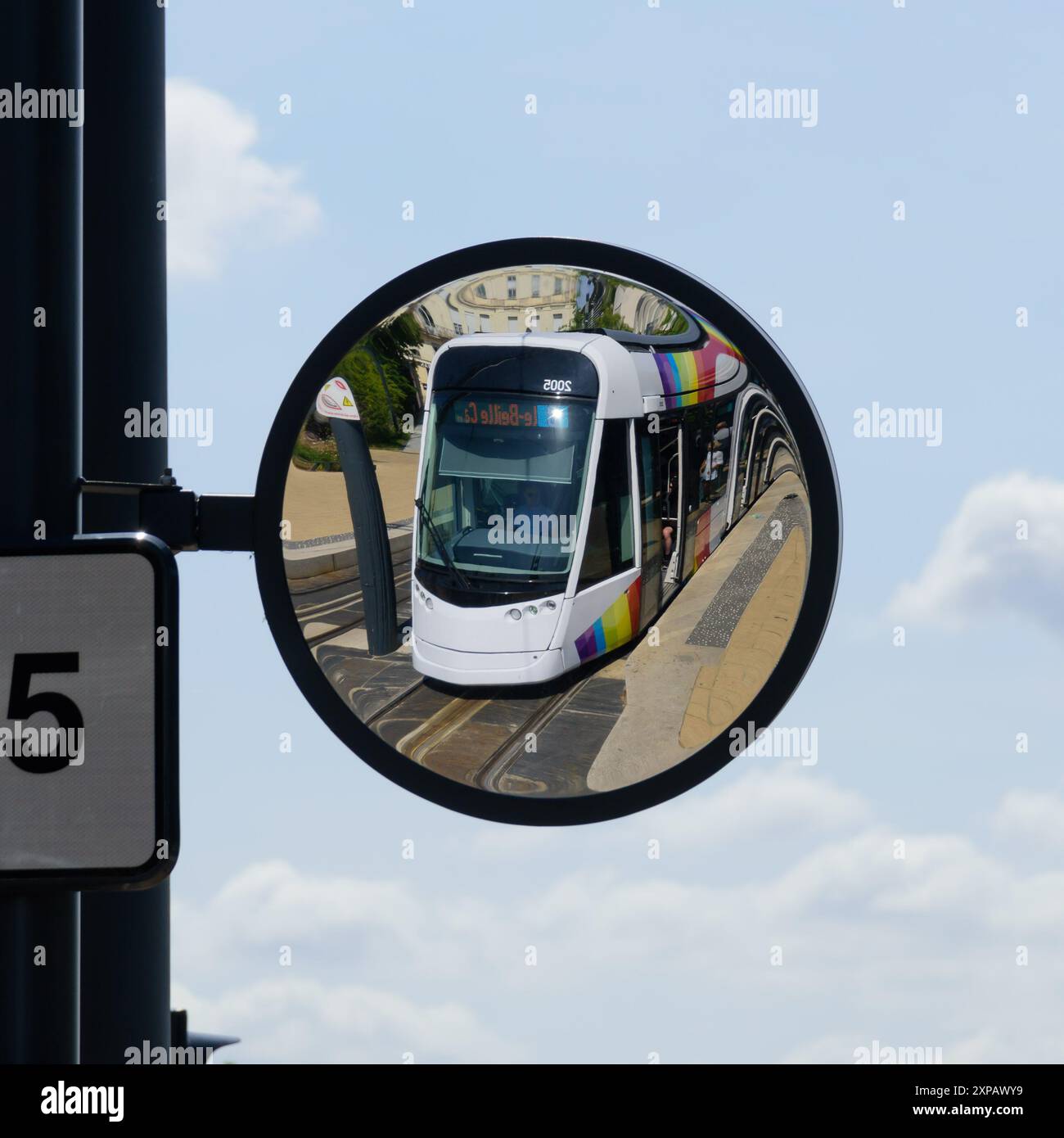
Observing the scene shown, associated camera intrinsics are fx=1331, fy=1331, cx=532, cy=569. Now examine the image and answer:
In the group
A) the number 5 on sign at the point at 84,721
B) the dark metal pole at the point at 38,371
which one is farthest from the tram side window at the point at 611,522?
the dark metal pole at the point at 38,371

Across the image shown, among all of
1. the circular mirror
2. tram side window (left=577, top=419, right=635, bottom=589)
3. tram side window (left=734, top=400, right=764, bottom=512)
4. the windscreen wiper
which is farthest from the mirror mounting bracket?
tram side window (left=734, top=400, right=764, bottom=512)

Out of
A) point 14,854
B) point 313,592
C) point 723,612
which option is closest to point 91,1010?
point 14,854

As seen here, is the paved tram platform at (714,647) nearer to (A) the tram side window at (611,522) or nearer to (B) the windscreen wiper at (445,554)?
(A) the tram side window at (611,522)

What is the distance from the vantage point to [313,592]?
213cm

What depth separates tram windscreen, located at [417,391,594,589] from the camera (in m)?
2.28

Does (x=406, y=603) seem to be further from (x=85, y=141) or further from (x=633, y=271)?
(x=85, y=141)

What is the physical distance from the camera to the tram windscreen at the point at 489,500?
89.8 inches

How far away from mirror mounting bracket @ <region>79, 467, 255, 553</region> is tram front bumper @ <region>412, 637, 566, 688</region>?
38 cm

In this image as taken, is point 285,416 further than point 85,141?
No

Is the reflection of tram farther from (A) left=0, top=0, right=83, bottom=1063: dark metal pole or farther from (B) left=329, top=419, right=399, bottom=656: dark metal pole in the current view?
(A) left=0, top=0, right=83, bottom=1063: dark metal pole

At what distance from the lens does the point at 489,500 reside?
2322 mm

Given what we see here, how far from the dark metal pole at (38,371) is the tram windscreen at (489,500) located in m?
0.62

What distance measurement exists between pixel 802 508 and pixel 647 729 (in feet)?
1.45

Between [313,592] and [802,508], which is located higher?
[802,508]
